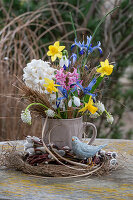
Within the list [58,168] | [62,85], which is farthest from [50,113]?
[58,168]

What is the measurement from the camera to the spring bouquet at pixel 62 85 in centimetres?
132

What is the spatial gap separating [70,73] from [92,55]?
18cm

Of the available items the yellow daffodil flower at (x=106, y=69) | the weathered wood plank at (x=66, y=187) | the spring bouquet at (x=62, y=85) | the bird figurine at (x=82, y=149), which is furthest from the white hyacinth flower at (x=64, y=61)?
the weathered wood plank at (x=66, y=187)

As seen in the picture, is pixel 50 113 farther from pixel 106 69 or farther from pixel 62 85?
pixel 106 69

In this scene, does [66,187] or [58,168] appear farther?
[58,168]

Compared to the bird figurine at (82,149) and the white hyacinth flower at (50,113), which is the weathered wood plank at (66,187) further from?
the white hyacinth flower at (50,113)

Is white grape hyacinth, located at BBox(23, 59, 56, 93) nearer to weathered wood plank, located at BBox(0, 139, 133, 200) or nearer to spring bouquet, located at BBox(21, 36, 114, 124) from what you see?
spring bouquet, located at BBox(21, 36, 114, 124)

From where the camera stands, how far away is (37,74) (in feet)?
4.52

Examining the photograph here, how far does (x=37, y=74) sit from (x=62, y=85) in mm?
114

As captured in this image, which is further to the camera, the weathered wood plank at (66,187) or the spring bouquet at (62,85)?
the spring bouquet at (62,85)

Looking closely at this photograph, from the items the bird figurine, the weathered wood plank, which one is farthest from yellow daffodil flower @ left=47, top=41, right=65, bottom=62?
the weathered wood plank

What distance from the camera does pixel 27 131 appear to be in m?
2.55

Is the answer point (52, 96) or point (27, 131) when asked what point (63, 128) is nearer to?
point (52, 96)

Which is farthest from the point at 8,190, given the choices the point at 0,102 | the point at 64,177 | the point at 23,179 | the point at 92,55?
the point at 0,102
